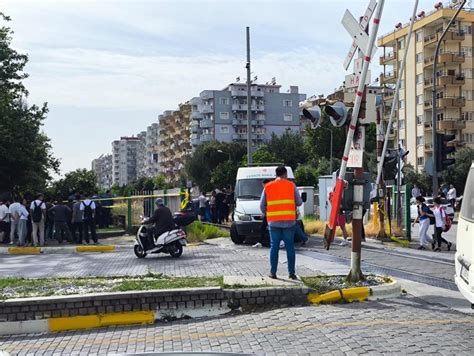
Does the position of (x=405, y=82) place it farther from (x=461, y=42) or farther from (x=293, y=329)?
(x=293, y=329)

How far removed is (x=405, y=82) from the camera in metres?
71.9

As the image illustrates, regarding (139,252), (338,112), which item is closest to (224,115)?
(139,252)

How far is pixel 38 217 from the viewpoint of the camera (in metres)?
19.4

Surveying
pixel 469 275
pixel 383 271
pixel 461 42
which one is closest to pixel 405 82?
pixel 461 42

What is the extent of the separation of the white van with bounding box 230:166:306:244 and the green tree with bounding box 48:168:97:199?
1901cm

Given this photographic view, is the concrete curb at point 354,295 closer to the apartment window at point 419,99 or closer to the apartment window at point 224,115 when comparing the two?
the apartment window at point 419,99

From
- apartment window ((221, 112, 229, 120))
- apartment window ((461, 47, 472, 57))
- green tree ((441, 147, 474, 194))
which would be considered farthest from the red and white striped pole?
apartment window ((221, 112, 229, 120))

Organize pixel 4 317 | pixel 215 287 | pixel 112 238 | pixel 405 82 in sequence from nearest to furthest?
pixel 4 317 < pixel 215 287 < pixel 112 238 < pixel 405 82

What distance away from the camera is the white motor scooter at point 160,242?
1482 cm

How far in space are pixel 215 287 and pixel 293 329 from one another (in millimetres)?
1579

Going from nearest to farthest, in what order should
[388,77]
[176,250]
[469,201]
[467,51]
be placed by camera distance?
[469,201], [176,250], [467,51], [388,77]

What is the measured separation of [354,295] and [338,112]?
2.81m

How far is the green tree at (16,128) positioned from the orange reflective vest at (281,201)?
67.1 ft

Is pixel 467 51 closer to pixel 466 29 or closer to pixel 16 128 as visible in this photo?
pixel 466 29
